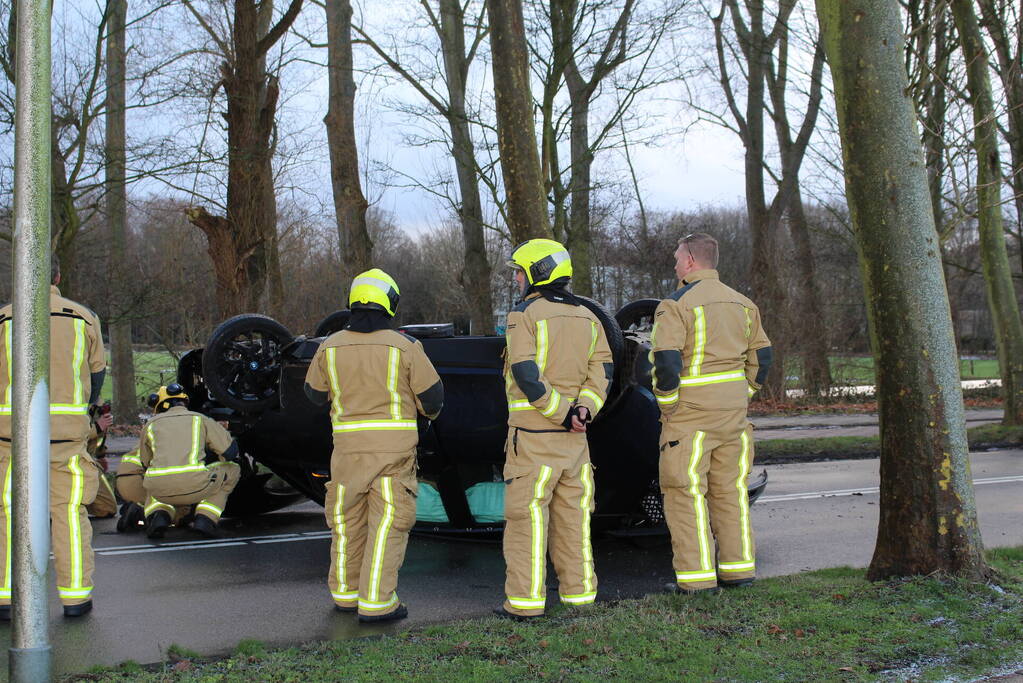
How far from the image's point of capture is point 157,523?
7.26 m

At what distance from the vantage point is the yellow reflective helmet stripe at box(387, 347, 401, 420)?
5.29 m

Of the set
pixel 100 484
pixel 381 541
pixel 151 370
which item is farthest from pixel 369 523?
pixel 151 370

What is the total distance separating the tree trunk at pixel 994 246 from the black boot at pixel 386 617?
38.3 ft

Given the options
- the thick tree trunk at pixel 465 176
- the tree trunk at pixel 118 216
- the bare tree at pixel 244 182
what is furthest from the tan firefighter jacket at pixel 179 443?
the thick tree trunk at pixel 465 176

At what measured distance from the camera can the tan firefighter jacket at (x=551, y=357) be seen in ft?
16.9

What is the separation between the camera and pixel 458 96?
22.5 metres

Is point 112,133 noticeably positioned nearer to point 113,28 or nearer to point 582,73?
point 113,28

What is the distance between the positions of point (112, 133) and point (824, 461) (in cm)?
1449

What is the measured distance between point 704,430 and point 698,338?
52 cm

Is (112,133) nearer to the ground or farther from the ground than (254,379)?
farther from the ground

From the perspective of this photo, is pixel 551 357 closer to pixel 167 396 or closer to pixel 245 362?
pixel 245 362

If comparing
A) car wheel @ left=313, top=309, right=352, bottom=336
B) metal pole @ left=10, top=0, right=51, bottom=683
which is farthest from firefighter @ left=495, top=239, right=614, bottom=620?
car wheel @ left=313, top=309, right=352, bottom=336

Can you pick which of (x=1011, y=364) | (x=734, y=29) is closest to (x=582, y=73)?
(x=734, y=29)

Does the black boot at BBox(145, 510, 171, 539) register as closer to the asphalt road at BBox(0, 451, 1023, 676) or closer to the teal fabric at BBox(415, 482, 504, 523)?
the asphalt road at BBox(0, 451, 1023, 676)
